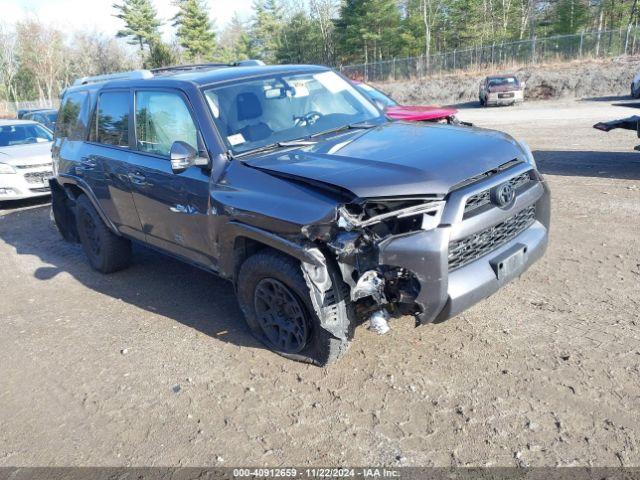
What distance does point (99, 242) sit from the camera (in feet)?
19.3

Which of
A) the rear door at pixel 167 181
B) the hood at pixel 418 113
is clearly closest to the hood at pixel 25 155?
the rear door at pixel 167 181

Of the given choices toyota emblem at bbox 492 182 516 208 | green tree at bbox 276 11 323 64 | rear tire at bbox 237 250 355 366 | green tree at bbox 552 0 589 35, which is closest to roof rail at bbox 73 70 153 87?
rear tire at bbox 237 250 355 366

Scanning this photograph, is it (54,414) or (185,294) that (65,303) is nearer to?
(185,294)

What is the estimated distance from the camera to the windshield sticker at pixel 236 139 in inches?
155

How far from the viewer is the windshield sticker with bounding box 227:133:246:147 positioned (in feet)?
12.9

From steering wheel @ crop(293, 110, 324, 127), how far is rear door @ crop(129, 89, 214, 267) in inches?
31.6

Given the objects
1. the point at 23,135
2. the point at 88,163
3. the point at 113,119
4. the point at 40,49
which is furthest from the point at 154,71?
the point at 40,49

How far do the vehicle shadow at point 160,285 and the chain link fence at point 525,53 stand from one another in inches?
1490

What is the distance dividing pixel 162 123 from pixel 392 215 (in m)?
2.42

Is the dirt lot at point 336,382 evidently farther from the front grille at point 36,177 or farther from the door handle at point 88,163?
the front grille at point 36,177

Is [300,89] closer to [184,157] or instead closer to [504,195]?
[184,157]

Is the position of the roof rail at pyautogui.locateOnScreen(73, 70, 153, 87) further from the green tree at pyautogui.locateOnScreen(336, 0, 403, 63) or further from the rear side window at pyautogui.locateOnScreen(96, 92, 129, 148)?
the green tree at pyautogui.locateOnScreen(336, 0, 403, 63)

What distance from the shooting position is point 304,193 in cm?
327

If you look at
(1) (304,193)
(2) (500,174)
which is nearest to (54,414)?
(1) (304,193)
